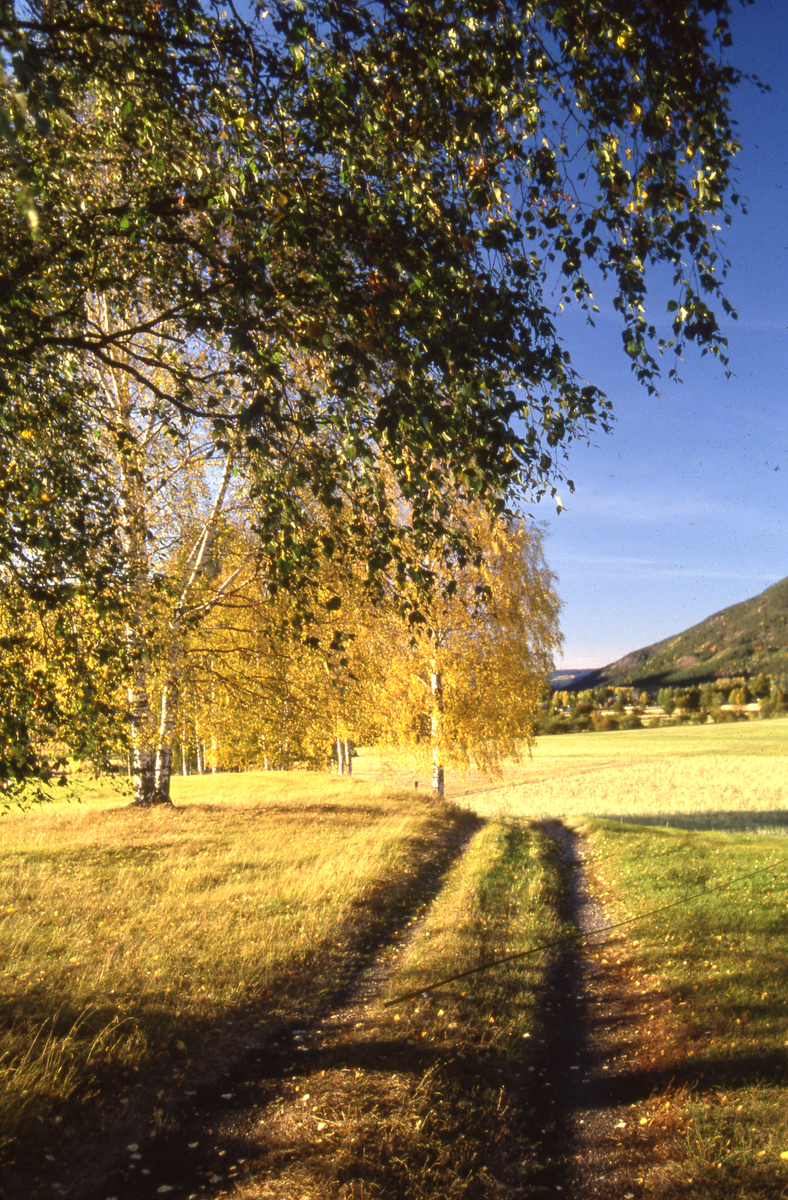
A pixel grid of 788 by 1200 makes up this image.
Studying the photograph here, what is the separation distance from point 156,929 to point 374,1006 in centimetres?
313

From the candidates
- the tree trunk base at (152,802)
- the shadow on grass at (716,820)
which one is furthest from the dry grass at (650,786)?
the tree trunk base at (152,802)

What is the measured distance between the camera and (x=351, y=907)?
10156 mm

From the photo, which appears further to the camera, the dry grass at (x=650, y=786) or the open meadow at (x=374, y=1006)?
the dry grass at (x=650, y=786)

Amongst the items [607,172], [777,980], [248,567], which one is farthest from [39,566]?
[248,567]

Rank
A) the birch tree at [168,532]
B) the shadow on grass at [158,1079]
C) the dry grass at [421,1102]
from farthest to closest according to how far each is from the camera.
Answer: the birch tree at [168,532] < the shadow on grass at [158,1079] < the dry grass at [421,1102]

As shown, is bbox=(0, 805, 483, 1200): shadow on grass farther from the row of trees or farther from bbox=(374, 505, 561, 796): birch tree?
bbox=(374, 505, 561, 796): birch tree

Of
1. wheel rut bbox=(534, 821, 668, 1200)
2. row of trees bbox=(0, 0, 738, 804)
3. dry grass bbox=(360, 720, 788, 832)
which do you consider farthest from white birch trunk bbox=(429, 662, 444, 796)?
row of trees bbox=(0, 0, 738, 804)

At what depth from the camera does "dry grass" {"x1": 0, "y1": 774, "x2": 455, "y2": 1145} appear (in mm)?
5480

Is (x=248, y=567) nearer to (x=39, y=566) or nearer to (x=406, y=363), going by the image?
(x=39, y=566)

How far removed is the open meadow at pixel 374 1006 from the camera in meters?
4.46

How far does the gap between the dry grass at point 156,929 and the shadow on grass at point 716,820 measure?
12.1 meters

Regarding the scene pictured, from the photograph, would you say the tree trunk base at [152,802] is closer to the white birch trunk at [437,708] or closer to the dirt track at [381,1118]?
the white birch trunk at [437,708]

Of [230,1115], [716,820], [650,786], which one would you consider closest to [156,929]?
[230,1115]

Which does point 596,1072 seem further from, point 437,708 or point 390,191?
point 437,708
